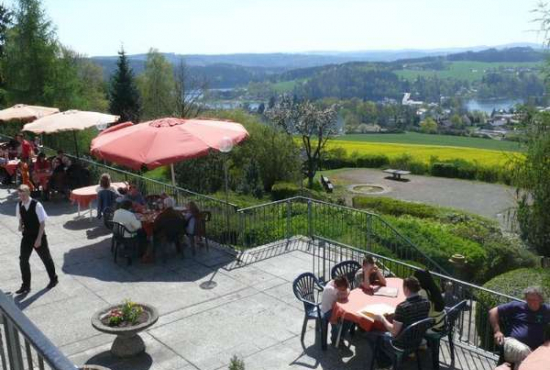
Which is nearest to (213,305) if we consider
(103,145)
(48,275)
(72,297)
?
(72,297)

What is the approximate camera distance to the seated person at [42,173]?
49.3ft

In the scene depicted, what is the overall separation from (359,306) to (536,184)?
6658 millimetres

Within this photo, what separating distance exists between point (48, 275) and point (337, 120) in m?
36.7

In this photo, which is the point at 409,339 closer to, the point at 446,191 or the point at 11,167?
the point at 11,167

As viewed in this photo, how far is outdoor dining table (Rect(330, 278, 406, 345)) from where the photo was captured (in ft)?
22.9

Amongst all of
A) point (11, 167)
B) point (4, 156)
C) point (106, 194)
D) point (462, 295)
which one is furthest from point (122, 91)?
point (462, 295)

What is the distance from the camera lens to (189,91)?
50875mm

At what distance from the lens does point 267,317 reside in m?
8.53

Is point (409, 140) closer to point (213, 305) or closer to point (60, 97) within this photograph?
point (60, 97)

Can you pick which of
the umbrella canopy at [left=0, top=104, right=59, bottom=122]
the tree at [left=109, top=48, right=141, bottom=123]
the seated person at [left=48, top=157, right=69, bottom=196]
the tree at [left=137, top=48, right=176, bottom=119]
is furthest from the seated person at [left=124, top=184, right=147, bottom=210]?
the tree at [left=137, top=48, right=176, bottom=119]

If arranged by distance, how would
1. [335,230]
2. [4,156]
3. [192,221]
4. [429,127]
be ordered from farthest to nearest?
[429,127] → [4,156] → [335,230] → [192,221]

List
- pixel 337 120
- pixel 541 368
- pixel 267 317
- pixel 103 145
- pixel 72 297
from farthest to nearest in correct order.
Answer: pixel 337 120
pixel 103 145
pixel 72 297
pixel 267 317
pixel 541 368

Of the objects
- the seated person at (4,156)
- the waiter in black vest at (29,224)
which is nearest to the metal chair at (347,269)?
the waiter in black vest at (29,224)

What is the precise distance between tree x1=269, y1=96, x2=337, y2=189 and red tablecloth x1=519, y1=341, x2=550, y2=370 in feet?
111
